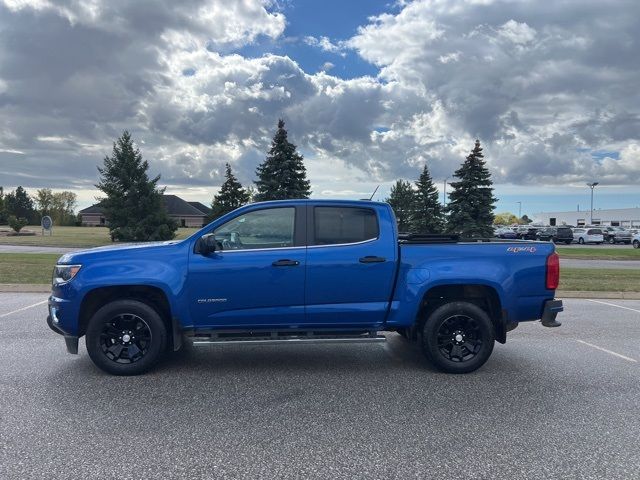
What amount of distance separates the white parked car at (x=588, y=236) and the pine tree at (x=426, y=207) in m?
14.2

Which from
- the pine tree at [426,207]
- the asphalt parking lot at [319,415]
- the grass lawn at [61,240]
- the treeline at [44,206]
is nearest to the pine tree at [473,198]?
the pine tree at [426,207]

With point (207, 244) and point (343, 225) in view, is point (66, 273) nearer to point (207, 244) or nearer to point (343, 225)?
point (207, 244)

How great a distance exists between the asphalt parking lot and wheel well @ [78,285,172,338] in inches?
23.5

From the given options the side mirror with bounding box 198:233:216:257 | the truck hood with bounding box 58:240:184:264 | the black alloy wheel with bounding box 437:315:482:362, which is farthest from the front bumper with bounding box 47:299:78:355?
the black alloy wheel with bounding box 437:315:482:362

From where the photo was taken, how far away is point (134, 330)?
540 centimetres

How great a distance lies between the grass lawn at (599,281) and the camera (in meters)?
13.3

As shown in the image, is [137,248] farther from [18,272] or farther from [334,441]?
[18,272]

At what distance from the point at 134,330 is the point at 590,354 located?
5597 mm

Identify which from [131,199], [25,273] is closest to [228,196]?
[131,199]

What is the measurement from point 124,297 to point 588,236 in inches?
1954

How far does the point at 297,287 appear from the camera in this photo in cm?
535

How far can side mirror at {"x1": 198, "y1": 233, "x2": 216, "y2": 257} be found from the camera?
5.21 metres

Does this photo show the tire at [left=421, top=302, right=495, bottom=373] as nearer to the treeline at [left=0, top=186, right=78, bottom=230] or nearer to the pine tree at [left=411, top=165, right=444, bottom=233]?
the pine tree at [left=411, top=165, right=444, bottom=233]

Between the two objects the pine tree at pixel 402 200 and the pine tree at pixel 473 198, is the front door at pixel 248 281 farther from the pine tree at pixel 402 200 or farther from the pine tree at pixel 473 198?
the pine tree at pixel 402 200
